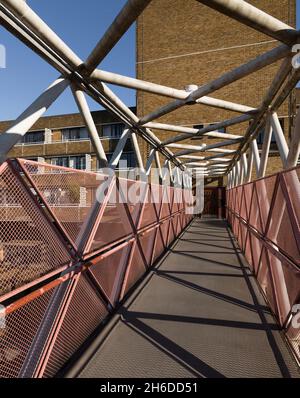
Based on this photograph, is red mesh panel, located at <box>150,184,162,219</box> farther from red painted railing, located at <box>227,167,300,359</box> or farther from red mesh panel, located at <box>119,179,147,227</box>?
red painted railing, located at <box>227,167,300,359</box>

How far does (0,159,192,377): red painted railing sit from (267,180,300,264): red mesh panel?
2829 mm

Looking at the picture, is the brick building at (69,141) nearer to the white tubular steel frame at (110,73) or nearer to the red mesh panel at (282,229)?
the white tubular steel frame at (110,73)

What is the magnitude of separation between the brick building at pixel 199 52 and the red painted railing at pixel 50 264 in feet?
69.5

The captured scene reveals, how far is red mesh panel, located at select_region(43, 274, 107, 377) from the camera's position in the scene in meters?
3.04

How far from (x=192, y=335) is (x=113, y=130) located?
1131 inches

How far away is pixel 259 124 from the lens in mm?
8836

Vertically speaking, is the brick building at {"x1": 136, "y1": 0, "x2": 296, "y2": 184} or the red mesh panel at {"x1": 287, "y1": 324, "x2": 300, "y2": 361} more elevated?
the brick building at {"x1": 136, "y1": 0, "x2": 296, "y2": 184}

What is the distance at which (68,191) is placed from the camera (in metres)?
3.68

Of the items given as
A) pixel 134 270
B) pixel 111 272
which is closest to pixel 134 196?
pixel 134 270

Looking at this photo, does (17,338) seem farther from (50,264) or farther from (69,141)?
(69,141)

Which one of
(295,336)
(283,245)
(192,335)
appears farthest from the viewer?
(283,245)

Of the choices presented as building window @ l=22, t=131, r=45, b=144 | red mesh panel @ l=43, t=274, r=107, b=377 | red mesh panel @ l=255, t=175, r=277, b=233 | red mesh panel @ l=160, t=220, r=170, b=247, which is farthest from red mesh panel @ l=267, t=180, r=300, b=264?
building window @ l=22, t=131, r=45, b=144
